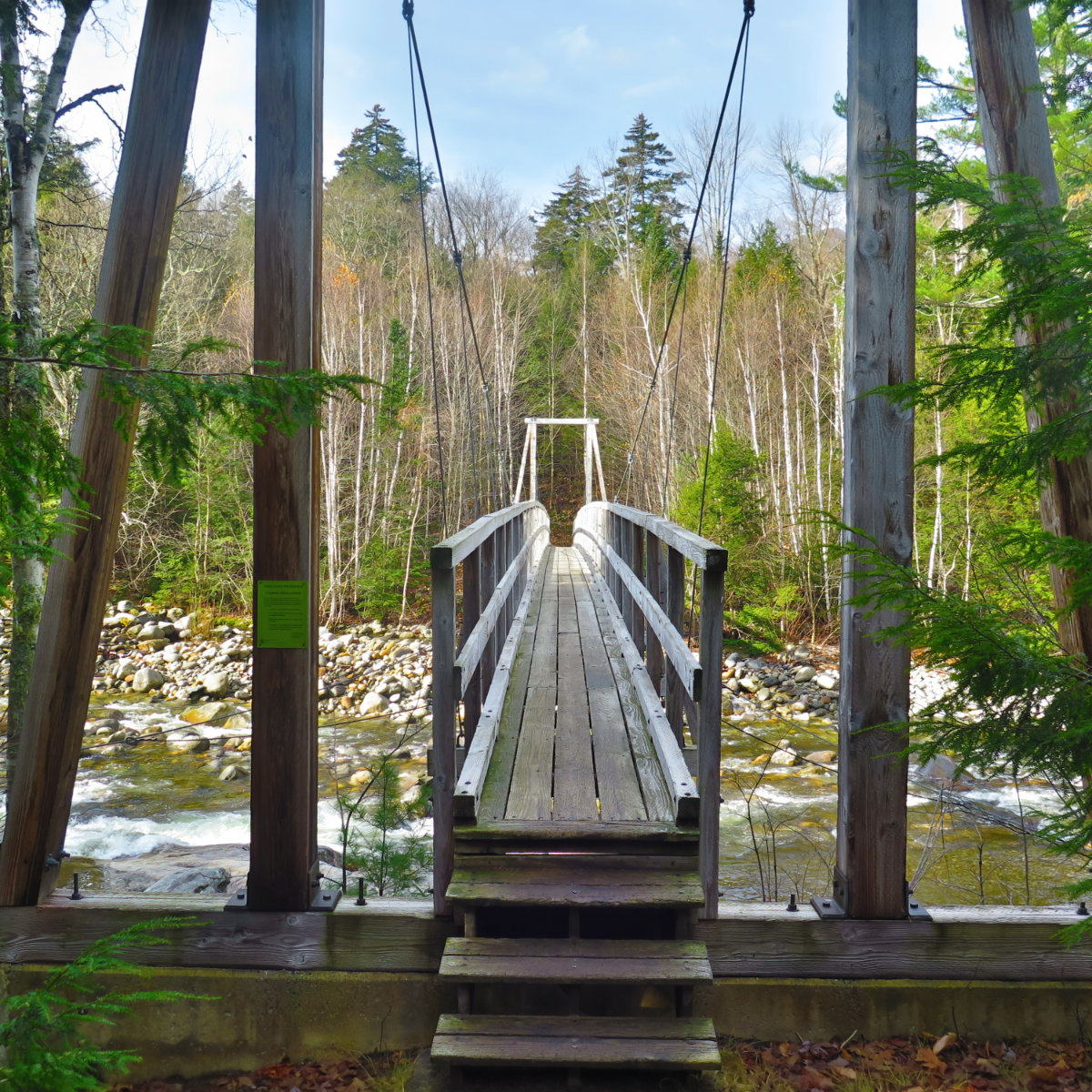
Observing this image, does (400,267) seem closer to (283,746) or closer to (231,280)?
(231,280)

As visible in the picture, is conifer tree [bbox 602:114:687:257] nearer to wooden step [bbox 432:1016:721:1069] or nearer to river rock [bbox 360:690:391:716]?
river rock [bbox 360:690:391:716]

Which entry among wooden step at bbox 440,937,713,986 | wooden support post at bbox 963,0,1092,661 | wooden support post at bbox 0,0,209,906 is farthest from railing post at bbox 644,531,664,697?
wooden support post at bbox 0,0,209,906

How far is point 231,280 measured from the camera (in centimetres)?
1392

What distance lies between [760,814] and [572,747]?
364 cm

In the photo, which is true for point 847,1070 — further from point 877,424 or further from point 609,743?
point 877,424

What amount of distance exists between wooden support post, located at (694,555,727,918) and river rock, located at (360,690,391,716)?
7882 mm

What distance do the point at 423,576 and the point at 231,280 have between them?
552cm

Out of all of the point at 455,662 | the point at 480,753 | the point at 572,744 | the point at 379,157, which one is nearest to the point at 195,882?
the point at 572,744

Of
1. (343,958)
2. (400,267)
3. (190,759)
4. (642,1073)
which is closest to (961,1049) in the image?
(642,1073)

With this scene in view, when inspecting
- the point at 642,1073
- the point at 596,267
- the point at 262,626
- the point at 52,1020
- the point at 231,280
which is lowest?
the point at 642,1073

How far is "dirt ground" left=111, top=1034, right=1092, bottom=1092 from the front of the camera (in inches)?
80.8

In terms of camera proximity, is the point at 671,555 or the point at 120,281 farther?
the point at 671,555

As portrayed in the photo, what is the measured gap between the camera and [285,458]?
2.42m

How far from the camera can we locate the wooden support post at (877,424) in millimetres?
2293
